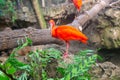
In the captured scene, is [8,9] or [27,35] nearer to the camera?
[27,35]

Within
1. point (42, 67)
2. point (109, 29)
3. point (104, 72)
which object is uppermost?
point (42, 67)

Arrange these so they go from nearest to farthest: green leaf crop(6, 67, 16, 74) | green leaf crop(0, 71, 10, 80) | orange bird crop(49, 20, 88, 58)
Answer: green leaf crop(0, 71, 10, 80) → green leaf crop(6, 67, 16, 74) → orange bird crop(49, 20, 88, 58)

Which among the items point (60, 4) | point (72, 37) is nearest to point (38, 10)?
point (60, 4)

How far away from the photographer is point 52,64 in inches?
144

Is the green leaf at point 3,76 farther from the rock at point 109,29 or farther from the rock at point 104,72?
the rock at point 109,29

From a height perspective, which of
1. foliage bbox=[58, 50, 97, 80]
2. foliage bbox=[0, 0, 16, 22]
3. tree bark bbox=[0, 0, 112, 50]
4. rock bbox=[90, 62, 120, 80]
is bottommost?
rock bbox=[90, 62, 120, 80]

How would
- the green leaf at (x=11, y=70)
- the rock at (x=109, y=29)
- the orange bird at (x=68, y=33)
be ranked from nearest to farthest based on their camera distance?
the green leaf at (x=11, y=70) → the orange bird at (x=68, y=33) → the rock at (x=109, y=29)

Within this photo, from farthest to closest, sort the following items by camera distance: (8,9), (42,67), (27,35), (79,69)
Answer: (8,9) < (27,35) < (42,67) < (79,69)

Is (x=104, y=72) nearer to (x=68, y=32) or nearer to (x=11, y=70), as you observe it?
(x=68, y=32)

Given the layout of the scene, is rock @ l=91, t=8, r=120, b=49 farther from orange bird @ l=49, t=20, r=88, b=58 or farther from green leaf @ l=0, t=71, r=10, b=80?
green leaf @ l=0, t=71, r=10, b=80

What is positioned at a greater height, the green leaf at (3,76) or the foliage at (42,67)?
the green leaf at (3,76)

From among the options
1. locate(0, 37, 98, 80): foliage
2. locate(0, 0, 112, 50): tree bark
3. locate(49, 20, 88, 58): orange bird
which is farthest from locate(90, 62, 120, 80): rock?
locate(0, 0, 112, 50): tree bark

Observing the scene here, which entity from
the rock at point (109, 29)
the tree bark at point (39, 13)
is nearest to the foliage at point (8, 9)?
the tree bark at point (39, 13)

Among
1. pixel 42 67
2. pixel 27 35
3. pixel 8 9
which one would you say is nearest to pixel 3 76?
pixel 42 67
